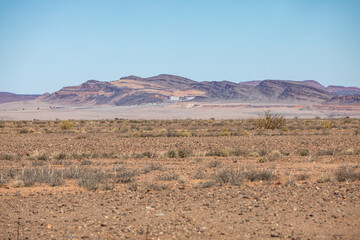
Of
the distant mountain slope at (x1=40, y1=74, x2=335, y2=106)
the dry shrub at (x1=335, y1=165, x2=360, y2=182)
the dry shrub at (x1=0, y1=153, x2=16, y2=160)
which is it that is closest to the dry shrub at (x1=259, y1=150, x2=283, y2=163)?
the dry shrub at (x1=335, y1=165, x2=360, y2=182)

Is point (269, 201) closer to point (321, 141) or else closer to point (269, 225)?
point (269, 225)

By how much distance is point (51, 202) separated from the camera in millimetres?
9945

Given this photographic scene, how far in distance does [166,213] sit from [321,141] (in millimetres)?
19200

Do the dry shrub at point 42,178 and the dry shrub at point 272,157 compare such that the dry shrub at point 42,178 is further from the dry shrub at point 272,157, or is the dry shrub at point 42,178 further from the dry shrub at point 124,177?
the dry shrub at point 272,157

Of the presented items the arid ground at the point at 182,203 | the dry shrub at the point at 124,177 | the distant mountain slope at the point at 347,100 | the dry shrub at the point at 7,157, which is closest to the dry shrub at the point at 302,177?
the arid ground at the point at 182,203

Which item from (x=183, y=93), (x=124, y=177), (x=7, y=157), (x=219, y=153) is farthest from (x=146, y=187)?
(x=183, y=93)

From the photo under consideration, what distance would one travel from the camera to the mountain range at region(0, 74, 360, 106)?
155 meters

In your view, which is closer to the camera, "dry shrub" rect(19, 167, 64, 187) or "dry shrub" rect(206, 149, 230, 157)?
"dry shrub" rect(19, 167, 64, 187)

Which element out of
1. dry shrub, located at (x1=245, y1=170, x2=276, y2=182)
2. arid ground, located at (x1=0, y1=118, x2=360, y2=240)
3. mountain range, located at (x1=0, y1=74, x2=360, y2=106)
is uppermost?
mountain range, located at (x1=0, y1=74, x2=360, y2=106)

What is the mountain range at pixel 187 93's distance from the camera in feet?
509

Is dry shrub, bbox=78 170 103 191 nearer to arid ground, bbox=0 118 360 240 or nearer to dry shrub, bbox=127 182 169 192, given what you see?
arid ground, bbox=0 118 360 240

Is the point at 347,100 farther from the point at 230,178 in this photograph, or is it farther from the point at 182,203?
the point at 182,203

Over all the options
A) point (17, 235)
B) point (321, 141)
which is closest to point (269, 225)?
point (17, 235)

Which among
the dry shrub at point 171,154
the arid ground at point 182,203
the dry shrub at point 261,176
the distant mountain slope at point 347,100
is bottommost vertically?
the dry shrub at point 171,154
